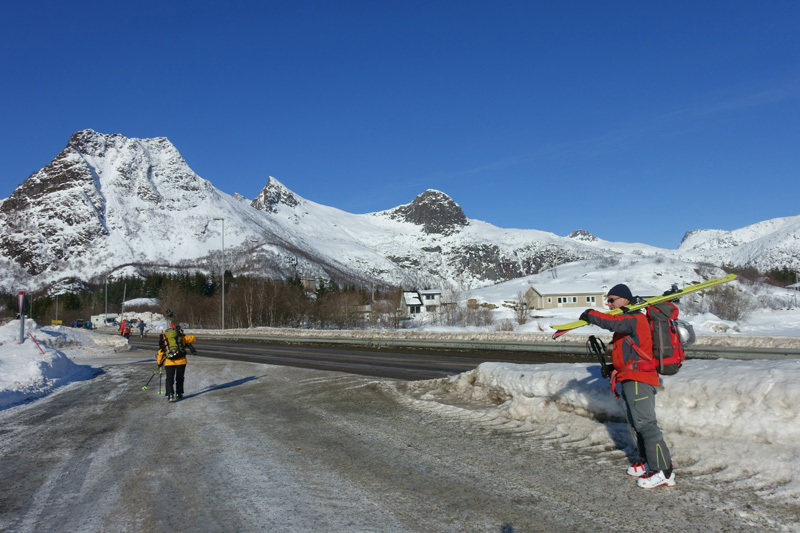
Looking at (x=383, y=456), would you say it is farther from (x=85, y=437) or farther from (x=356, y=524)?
(x=85, y=437)

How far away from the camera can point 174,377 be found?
12203 mm

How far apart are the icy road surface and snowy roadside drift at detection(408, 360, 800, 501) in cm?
41

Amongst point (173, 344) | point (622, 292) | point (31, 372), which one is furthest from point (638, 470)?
point (31, 372)

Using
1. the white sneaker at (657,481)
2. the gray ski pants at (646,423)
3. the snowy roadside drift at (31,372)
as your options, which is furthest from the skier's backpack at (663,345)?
the snowy roadside drift at (31,372)

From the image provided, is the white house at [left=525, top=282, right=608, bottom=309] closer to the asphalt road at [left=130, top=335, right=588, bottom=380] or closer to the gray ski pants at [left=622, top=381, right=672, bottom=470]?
the asphalt road at [left=130, top=335, right=588, bottom=380]

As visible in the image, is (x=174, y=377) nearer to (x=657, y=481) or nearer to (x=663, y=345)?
(x=657, y=481)

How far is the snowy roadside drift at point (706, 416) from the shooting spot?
5363mm

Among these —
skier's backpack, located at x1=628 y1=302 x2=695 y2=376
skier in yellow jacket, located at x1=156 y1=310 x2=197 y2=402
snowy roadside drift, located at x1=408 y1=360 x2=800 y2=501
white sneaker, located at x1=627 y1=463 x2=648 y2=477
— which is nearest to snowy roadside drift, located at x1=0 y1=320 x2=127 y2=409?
skier in yellow jacket, located at x1=156 y1=310 x2=197 y2=402

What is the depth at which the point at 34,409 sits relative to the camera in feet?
37.5

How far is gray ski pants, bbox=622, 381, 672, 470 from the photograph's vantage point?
532 centimetres

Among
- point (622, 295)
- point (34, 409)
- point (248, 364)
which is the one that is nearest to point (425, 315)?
point (248, 364)

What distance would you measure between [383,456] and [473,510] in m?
2.09

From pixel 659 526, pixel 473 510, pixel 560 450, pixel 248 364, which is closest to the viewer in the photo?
pixel 659 526

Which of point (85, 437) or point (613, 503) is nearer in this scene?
point (613, 503)
